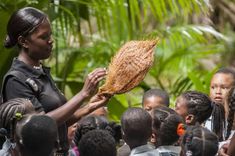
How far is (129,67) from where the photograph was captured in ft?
14.8

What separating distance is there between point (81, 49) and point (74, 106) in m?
3.30

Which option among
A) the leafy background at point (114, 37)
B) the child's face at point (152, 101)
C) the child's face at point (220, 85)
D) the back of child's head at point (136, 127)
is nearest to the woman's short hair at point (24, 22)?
the back of child's head at point (136, 127)

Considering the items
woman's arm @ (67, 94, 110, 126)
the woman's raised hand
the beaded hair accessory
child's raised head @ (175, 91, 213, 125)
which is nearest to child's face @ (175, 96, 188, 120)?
child's raised head @ (175, 91, 213, 125)

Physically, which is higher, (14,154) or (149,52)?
(149,52)

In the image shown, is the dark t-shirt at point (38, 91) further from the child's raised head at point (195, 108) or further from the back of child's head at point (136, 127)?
the child's raised head at point (195, 108)

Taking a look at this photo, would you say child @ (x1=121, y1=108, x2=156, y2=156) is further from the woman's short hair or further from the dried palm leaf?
the woman's short hair

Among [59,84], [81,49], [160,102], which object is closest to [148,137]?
[160,102]

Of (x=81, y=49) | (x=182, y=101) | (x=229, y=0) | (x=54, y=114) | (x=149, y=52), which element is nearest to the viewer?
(x=54, y=114)

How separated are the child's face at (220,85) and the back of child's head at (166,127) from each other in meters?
1.21

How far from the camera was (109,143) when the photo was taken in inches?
171

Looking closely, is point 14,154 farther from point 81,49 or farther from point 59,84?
point 81,49

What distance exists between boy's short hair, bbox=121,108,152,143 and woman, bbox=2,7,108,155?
0.38 metres

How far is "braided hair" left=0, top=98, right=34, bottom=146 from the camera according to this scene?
161 inches

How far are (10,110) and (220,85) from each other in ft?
8.57
